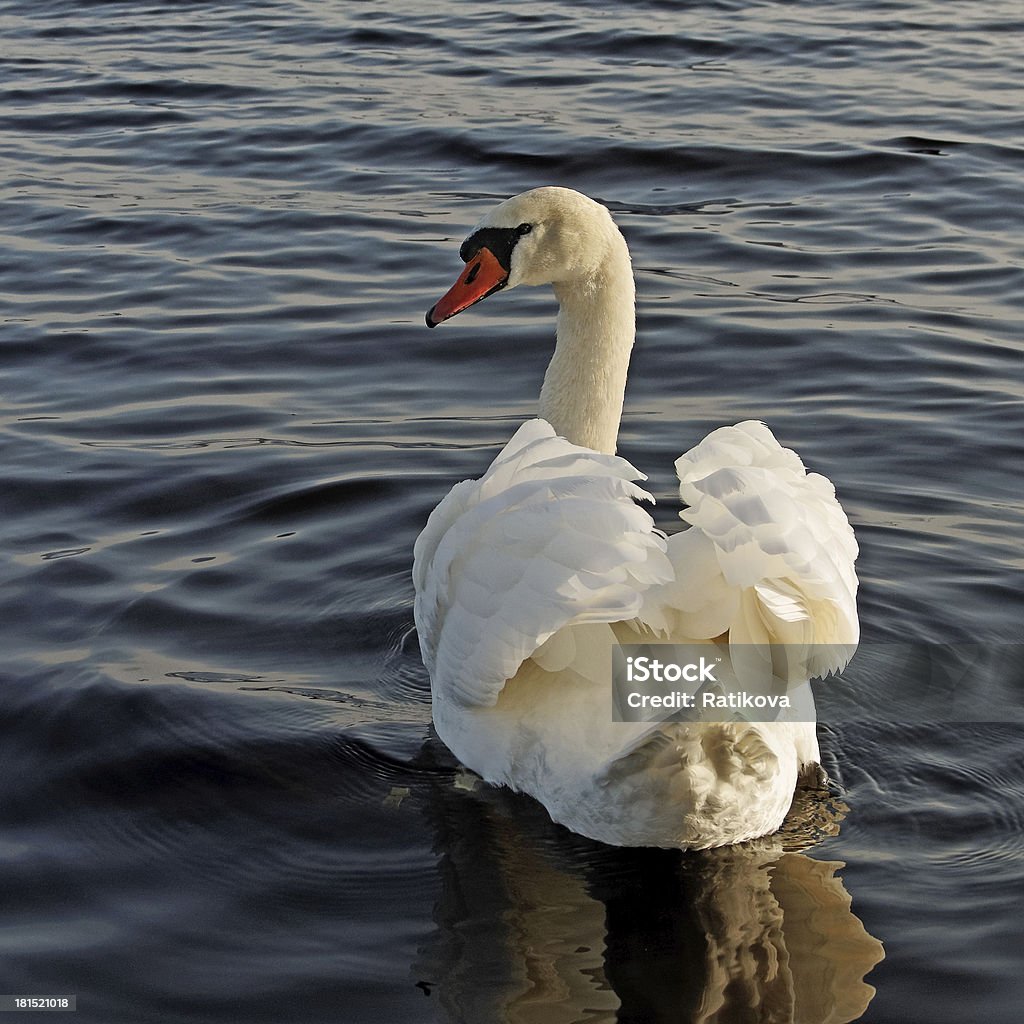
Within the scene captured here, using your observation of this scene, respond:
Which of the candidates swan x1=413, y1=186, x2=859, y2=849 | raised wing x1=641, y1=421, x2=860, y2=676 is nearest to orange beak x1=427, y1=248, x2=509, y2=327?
swan x1=413, y1=186, x2=859, y2=849

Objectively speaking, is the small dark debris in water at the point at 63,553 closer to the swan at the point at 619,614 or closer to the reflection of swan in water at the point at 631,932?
the swan at the point at 619,614

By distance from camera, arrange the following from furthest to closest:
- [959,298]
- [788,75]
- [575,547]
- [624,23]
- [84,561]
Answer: [624,23] → [788,75] → [959,298] → [84,561] → [575,547]

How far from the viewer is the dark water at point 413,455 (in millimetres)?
4336

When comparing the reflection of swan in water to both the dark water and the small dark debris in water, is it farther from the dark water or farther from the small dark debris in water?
the small dark debris in water

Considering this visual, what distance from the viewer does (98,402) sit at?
27.6ft

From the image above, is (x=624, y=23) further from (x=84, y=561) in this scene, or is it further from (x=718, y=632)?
(x=718, y=632)

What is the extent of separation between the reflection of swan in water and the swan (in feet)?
0.68

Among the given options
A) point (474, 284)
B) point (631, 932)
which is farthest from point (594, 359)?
point (631, 932)

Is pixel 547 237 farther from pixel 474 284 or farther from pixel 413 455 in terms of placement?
pixel 413 455

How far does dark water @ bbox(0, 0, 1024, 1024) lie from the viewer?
4336 millimetres

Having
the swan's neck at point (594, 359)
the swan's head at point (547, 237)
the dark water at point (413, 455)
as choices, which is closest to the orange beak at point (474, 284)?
the swan's head at point (547, 237)

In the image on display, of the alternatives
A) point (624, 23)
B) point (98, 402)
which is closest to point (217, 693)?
point (98, 402)

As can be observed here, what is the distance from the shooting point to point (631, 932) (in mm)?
4375

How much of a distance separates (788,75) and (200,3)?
7.17 meters
